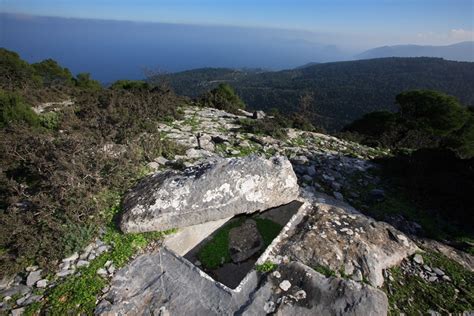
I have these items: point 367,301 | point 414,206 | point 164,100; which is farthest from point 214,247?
point 164,100

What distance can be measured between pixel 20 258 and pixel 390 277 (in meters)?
7.71

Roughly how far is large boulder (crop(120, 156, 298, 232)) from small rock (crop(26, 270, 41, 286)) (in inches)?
67.8

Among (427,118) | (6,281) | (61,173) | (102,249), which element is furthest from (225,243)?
(427,118)

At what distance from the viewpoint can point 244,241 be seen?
24.8 ft

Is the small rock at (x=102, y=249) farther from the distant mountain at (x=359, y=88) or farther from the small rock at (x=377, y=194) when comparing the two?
the distant mountain at (x=359, y=88)

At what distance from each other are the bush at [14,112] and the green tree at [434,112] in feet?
99.0

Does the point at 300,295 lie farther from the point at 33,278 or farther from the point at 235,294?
the point at 33,278

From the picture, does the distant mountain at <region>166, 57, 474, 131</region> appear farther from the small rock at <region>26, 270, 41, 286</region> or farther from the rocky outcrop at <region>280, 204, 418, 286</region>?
the small rock at <region>26, 270, 41, 286</region>

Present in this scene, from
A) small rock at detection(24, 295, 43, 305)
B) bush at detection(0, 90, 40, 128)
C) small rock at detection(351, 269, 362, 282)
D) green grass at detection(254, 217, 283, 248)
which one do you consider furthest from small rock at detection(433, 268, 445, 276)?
bush at detection(0, 90, 40, 128)

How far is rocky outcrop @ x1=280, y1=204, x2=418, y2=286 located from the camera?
5914 mm

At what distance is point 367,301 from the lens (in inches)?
197

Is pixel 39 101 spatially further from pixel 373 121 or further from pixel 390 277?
pixel 373 121

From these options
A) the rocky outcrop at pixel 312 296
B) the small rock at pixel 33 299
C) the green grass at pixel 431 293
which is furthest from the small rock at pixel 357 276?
the small rock at pixel 33 299

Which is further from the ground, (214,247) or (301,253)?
(301,253)
